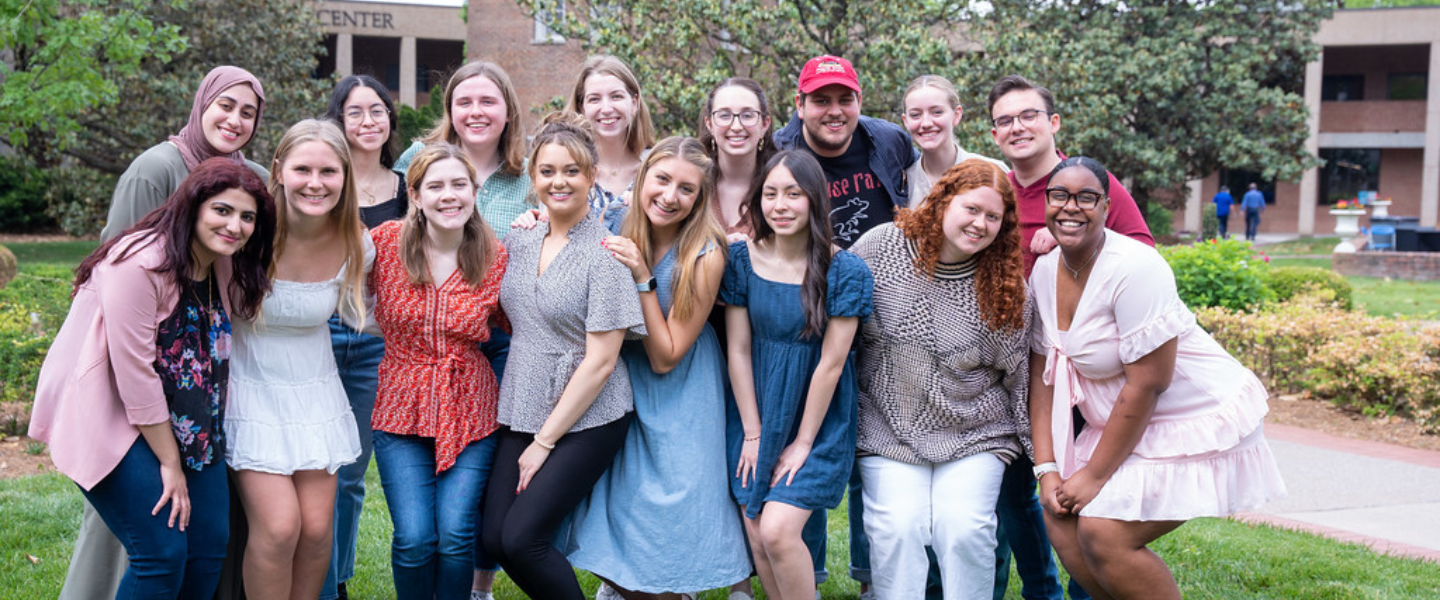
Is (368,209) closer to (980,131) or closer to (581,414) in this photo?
(581,414)

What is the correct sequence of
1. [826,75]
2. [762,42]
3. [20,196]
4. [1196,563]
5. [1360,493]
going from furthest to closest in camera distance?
[20,196]
[762,42]
[1360,493]
[1196,563]
[826,75]

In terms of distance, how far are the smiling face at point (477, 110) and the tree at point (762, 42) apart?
8.02 metres

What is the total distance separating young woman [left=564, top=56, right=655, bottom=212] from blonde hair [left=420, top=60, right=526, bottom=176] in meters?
0.26

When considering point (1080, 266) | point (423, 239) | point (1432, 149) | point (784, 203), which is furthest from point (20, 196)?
point (1432, 149)

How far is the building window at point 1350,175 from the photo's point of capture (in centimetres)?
3694

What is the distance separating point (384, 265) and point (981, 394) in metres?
2.22

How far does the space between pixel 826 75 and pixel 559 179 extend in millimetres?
1271

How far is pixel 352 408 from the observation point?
4348 mm

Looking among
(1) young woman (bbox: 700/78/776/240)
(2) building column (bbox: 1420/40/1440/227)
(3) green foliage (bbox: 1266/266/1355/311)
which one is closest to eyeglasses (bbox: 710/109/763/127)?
(1) young woman (bbox: 700/78/776/240)

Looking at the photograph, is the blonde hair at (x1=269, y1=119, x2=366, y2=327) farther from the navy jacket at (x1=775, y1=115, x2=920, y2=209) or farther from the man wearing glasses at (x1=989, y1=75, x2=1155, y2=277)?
the man wearing glasses at (x1=989, y1=75, x2=1155, y2=277)

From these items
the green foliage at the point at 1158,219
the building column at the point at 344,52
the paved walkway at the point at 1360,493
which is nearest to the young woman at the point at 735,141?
the paved walkway at the point at 1360,493

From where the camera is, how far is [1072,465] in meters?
3.87

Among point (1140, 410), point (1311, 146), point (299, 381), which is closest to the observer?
point (1140, 410)

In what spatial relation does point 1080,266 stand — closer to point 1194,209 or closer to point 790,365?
point 790,365
